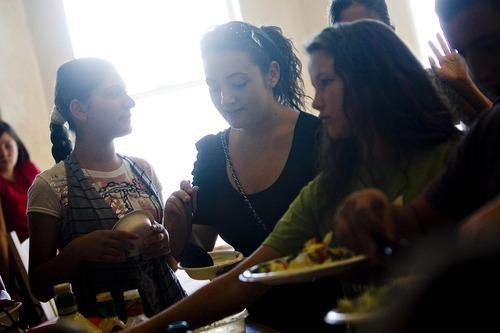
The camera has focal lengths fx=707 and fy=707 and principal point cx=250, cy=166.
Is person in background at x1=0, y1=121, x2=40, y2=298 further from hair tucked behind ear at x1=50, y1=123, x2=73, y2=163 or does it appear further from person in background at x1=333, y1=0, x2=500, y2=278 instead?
person in background at x1=333, y1=0, x2=500, y2=278

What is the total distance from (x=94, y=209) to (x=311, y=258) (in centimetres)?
115

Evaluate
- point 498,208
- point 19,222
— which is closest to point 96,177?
point 498,208

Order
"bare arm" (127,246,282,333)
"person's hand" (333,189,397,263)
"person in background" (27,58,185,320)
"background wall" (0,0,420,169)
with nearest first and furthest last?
"person's hand" (333,189,397,263), "bare arm" (127,246,282,333), "person in background" (27,58,185,320), "background wall" (0,0,420,169)

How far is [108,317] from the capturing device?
1517 millimetres

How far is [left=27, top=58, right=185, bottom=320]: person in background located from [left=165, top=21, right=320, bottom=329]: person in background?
0.14 meters

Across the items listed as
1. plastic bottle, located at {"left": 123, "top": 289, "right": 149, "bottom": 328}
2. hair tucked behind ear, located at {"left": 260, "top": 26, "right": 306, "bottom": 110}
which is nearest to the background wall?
hair tucked behind ear, located at {"left": 260, "top": 26, "right": 306, "bottom": 110}

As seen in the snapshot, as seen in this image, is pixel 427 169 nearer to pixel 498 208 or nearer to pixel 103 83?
pixel 498 208

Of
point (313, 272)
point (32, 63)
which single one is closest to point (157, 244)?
point (313, 272)

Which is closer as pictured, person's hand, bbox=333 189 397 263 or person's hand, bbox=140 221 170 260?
person's hand, bbox=333 189 397 263

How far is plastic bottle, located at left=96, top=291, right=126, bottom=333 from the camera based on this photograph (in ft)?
4.89

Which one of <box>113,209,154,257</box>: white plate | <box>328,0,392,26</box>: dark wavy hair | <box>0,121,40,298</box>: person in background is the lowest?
<box>0,121,40,298</box>: person in background

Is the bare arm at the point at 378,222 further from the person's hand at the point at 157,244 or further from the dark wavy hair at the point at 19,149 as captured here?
the dark wavy hair at the point at 19,149

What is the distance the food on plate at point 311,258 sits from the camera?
102 centimetres

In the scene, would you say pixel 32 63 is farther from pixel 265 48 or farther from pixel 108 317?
pixel 108 317
